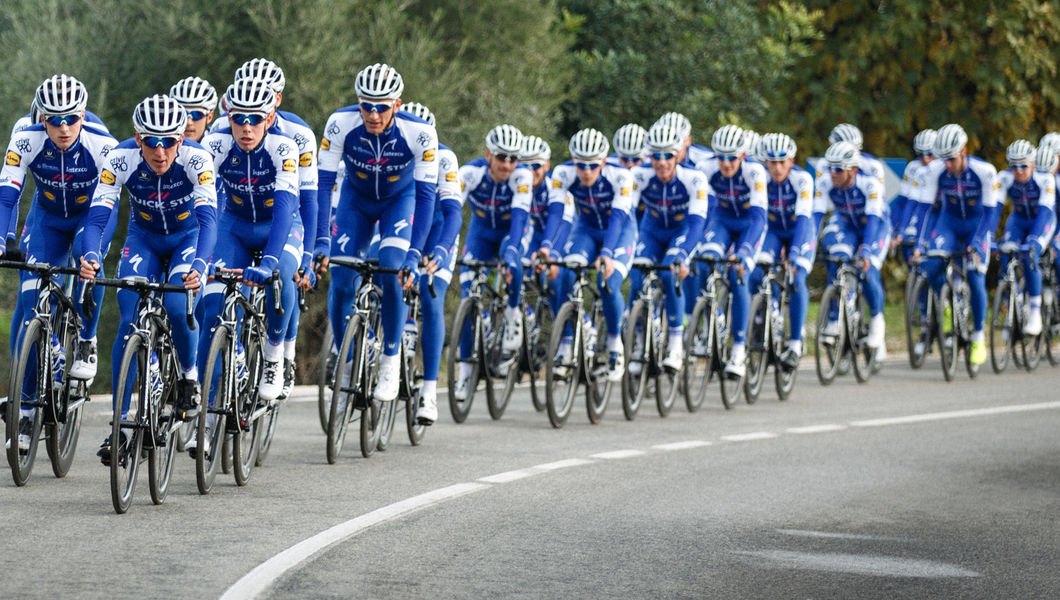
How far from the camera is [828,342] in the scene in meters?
17.1

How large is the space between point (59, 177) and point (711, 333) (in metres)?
5.87

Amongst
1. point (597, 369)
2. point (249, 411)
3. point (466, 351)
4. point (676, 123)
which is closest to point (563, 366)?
point (597, 369)

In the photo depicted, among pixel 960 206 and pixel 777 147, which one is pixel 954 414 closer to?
pixel 777 147

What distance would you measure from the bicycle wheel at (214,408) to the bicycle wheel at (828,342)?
8145 mm

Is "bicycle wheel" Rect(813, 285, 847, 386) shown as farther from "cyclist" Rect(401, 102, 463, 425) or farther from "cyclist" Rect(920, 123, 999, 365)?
"cyclist" Rect(401, 102, 463, 425)

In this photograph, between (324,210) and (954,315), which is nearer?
(324,210)

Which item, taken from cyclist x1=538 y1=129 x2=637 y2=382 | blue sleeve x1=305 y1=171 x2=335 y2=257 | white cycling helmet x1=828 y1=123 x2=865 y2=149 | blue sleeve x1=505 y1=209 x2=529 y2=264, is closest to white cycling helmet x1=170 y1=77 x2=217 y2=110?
blue sleeve x1=305 y1=171 x2=335 y2=257

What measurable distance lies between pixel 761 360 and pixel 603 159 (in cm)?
268

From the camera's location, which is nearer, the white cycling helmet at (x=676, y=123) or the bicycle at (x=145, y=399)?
the bicycle at (x=145, y=399)

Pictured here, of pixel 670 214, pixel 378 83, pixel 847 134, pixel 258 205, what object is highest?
pixel 847 134

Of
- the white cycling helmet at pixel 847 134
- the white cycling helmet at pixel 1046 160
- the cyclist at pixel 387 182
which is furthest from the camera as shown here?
the white cycling helmet at pixel 1046 160

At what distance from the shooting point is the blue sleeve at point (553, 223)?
13617 mm

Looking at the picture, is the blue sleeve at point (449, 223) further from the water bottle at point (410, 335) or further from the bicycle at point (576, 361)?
the bicycle at point (576, 361)

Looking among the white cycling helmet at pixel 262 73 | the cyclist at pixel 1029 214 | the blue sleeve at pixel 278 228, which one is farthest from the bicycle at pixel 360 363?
the cyclist at pixel 1029 214
